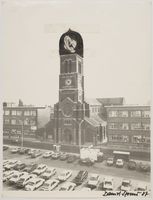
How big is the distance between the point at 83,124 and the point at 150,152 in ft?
1.35

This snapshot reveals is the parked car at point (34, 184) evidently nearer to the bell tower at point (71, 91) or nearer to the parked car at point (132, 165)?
the bell tower at point (71, 91)

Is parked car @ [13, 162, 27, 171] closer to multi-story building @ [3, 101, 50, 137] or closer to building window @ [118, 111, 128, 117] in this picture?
multi-story building @ [3, 101, 50, 137]

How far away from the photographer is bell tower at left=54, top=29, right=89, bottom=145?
69.6 inches

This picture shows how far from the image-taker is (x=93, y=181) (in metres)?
1.70

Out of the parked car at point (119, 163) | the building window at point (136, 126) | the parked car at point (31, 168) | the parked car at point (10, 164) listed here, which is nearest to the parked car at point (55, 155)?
the parked car at point (31, 168)

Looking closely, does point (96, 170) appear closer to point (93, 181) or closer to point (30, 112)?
point (93, 181)

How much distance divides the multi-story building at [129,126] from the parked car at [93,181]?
20cm

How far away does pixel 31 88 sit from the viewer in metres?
1.80

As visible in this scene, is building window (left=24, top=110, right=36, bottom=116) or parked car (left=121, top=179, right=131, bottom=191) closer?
parked car (left=121, top=179, right=131, bottom=191)

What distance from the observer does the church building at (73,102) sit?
1.76 meters

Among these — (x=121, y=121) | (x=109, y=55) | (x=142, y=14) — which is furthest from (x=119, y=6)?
(x=121, y=121)

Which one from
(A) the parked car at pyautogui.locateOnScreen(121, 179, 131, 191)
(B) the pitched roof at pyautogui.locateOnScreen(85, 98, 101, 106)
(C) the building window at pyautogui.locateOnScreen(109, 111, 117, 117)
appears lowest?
(A) the parked car at pyautogui.locateOnScreen(121, 179, 131, 191)

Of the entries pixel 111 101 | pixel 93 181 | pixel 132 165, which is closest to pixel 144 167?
pixel 132 165

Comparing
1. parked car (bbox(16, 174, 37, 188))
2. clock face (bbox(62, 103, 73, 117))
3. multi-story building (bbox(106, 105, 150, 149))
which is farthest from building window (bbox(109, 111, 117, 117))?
parked car (bbox(16, 174, 37, 188))
